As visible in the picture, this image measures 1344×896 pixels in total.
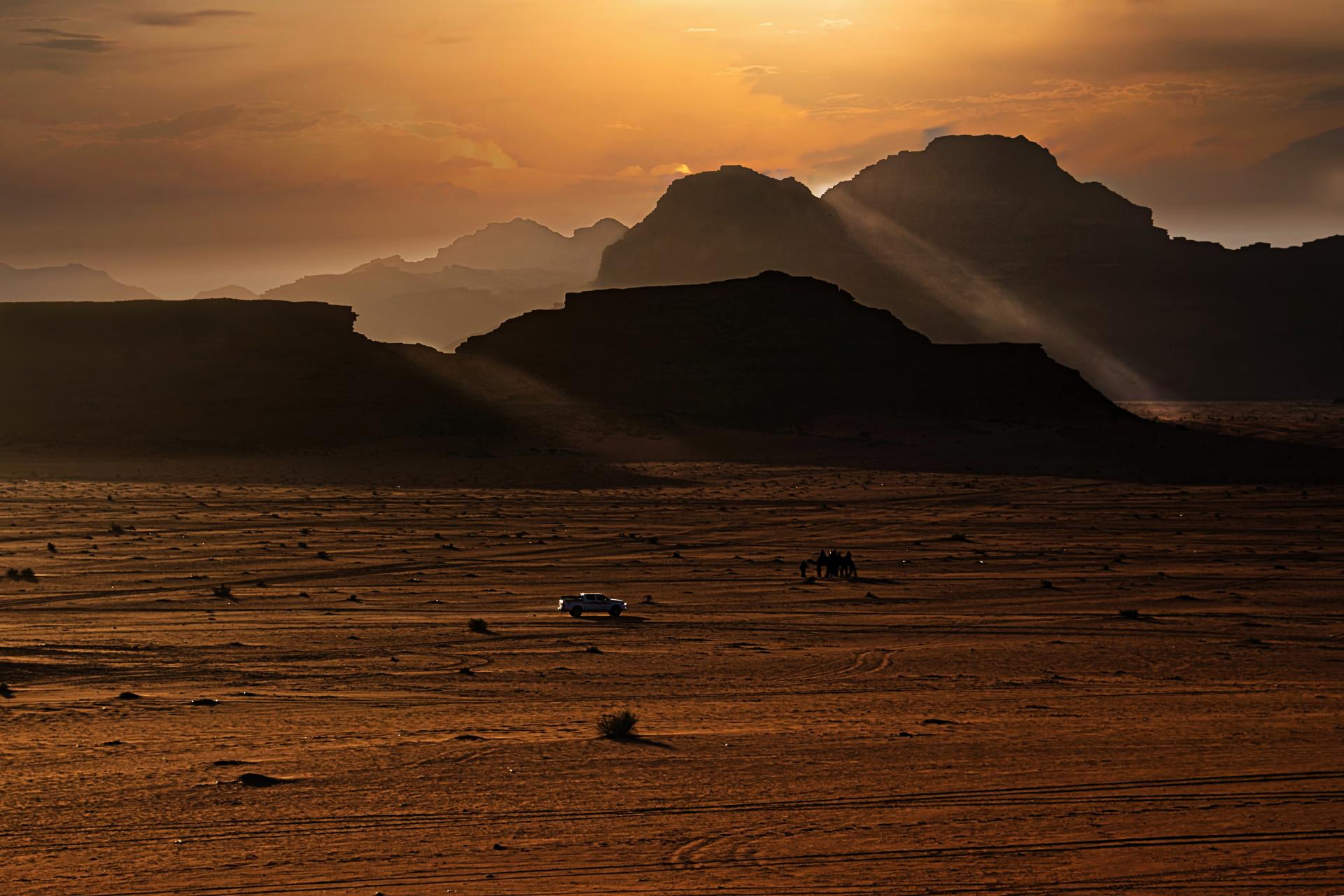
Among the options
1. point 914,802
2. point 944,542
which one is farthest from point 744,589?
point 914,802

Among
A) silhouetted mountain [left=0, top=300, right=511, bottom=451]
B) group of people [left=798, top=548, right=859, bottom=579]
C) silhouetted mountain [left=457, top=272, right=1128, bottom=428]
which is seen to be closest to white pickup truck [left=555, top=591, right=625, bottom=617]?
group of people [left=798, top=548, right=859, bottom=579]

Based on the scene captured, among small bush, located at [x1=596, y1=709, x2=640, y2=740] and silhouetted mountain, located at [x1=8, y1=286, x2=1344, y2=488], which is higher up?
silhouetted mountain, located at [x1=8, y1=286, x2=1344, y2=488]

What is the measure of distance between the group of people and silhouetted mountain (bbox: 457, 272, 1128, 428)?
66046 mm

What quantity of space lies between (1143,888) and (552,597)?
19337 millimetres

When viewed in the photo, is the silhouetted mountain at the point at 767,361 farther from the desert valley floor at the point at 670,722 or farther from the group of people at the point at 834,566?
the group of people at the point at 834,566

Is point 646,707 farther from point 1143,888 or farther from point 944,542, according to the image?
point 944,542

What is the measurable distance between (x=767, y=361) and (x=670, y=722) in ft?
308

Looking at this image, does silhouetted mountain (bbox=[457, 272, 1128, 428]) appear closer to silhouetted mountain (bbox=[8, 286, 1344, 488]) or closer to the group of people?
silhouetted mountain (bbox=[8, 286, 1344, 488])

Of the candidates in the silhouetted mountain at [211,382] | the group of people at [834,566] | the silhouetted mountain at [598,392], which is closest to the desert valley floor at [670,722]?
the group of people at [834,566]

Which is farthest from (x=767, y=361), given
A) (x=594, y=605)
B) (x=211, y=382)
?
(x=594, y=605)

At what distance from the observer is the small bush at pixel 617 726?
52.0 ft

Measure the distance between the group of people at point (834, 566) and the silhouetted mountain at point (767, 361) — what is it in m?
66.0

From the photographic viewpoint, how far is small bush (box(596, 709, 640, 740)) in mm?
15859

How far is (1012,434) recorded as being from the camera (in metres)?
96.1
